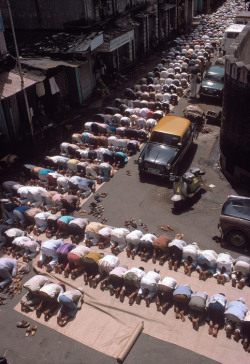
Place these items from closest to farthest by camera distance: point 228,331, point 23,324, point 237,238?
point 228,331, point 23,324, point 237,238

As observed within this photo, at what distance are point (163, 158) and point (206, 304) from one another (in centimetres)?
824

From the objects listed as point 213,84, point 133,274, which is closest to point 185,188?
point 133,274

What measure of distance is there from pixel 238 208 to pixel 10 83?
1411 cm

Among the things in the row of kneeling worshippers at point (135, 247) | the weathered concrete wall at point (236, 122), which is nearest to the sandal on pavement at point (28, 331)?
the row of kneeling worshippers at point (135, 247)

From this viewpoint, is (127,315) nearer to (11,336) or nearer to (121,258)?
(121,258)

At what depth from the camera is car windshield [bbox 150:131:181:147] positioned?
17797mm

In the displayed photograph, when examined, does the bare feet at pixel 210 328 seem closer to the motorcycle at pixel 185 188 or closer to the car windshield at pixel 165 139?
the motorcycle at pixel 185 188

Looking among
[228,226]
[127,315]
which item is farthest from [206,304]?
[228,226]

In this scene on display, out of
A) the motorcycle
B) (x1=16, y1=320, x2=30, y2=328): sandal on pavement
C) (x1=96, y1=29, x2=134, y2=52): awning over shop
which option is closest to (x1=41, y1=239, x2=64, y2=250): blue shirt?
(x1=16, y1=320, x2=30, y2=328): sandal on pavement

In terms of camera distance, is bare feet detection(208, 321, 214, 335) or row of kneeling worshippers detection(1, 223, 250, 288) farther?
row of kneeling worshippers detection(1, 223, 250, 288)

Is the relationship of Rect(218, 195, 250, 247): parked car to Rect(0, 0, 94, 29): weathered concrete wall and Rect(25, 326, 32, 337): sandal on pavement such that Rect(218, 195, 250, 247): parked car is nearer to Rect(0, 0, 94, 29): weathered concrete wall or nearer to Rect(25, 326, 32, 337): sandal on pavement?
Rect(25, 326, 32, 337): sandal on pavement

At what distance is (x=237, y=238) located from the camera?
42.8 ft

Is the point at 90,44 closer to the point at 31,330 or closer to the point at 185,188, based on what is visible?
the point at 185,188

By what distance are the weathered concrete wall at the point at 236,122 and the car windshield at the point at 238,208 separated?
3.10 m
